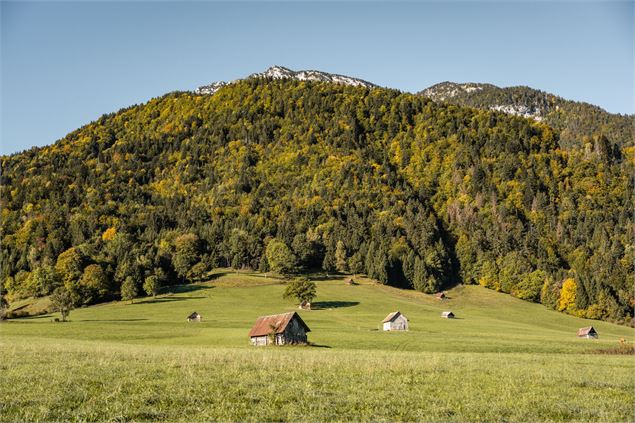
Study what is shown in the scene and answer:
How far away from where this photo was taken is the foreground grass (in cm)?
1661

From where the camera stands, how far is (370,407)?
58.5ft

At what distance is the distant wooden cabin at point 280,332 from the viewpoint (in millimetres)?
62947

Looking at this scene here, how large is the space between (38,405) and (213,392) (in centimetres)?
578

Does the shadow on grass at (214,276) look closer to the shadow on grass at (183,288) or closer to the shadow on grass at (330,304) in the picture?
the shadow on grass at (183,288)

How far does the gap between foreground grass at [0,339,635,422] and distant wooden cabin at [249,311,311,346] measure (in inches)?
1323

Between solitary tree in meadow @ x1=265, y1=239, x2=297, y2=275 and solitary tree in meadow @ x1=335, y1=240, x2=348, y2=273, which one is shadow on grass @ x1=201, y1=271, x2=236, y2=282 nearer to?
solitary tree in meadow @ x1=265, y1=239, x2=297, y2=275

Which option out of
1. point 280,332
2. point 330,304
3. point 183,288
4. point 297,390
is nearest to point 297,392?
point 297,390

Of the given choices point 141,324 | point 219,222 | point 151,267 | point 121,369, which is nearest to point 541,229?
point 219,222

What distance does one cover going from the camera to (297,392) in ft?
65.4

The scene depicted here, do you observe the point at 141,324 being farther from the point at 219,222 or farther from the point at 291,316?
the point at 219,222

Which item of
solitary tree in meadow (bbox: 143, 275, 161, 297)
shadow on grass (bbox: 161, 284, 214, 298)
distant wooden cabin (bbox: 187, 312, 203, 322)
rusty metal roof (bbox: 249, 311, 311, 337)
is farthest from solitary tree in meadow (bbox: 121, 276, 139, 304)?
rusty metal roof (bbox: 249, 311, 311, 337)

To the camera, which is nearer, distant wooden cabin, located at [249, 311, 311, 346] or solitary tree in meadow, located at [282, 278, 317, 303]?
distant wooden cabin, located at [249, 311, 311, 346]

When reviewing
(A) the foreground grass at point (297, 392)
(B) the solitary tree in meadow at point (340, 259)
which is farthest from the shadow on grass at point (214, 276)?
(A) the foreground grass at point (297, 392)

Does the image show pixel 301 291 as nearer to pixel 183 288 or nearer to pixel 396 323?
pixel 396 323
